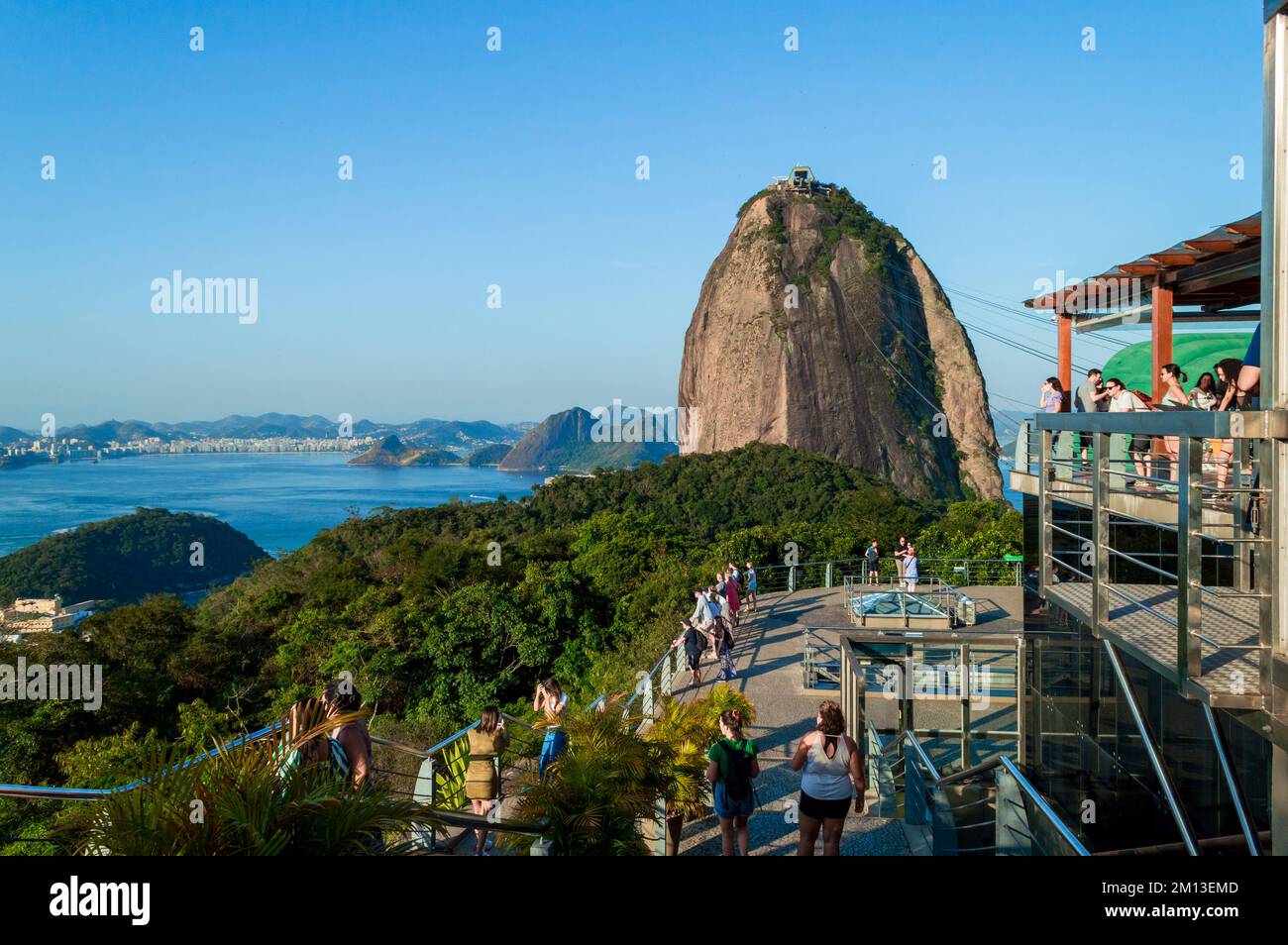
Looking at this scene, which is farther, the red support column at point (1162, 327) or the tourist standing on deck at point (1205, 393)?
the red support column at point (1162, 327)

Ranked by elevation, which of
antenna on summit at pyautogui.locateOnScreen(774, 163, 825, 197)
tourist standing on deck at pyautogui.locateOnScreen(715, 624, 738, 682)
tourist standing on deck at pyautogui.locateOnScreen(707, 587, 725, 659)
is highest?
antenna on summit at pyautogui.locateOnScreen(774, 163, 825, 197)

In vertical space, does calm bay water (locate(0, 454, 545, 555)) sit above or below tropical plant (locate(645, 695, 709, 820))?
below

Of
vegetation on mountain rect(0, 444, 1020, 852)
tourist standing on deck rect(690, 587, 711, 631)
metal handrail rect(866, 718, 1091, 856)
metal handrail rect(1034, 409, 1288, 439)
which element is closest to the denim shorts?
vegetation on mountain rect(0, 444, 1020, 852)

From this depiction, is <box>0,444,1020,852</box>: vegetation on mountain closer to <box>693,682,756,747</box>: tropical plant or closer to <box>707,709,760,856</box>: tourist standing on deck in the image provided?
<box>707,709,760,856</box>: tourist standing on deck

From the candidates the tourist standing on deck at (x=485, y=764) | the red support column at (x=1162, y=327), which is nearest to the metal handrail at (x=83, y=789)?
the tourist standing on deck at (x=485, y=764)

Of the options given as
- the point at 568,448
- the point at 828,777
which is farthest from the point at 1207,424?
the point at 568,448

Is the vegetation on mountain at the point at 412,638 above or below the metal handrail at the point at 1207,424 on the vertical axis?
below

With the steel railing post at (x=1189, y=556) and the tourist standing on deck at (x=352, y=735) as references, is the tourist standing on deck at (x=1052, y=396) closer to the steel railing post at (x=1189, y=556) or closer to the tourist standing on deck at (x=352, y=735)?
the steel railing post at (x=1189, y=556)
